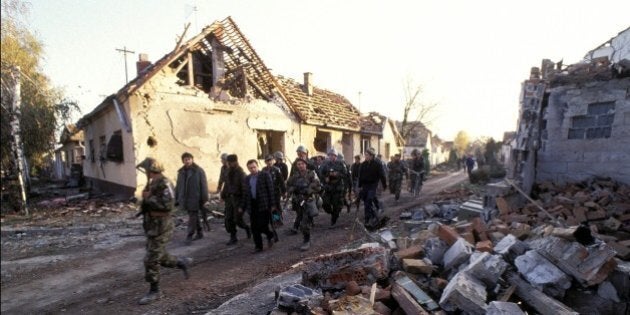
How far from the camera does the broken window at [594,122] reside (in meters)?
7.64

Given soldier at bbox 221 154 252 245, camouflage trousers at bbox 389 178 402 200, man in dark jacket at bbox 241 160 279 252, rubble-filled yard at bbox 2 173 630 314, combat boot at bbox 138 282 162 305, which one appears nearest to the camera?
rubble-filled yard at bbox 2 173 630 314

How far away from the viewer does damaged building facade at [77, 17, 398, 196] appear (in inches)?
433

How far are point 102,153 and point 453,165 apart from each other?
34472 mm

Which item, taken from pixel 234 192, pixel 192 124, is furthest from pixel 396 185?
pixel 192 124

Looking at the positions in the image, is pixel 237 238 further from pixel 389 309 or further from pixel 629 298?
pixel 629 298

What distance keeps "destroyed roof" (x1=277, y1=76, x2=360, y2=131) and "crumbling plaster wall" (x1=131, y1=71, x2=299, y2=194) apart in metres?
1.97

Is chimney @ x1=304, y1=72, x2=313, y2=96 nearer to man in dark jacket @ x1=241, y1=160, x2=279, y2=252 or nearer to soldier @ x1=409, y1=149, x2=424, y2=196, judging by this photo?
soldier @ x1=409, y1=149, x2=424, y2=196

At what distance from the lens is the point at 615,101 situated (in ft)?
24.6

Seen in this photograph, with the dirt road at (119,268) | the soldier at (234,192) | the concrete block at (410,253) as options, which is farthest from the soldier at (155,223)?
the concrete block at (410,253)

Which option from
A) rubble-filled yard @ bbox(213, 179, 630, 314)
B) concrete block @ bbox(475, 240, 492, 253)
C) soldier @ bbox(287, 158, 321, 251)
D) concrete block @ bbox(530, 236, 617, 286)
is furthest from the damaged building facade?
concrete block @ bbox(530, 236, 617, 286)

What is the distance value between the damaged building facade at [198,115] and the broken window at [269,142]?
1.8 inches

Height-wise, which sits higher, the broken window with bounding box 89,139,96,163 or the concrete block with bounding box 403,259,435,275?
the broken window with bounding box 89,139,96,163

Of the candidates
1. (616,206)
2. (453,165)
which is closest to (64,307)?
(616,206)

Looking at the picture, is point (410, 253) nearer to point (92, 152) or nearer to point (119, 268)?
point (119, 268)
